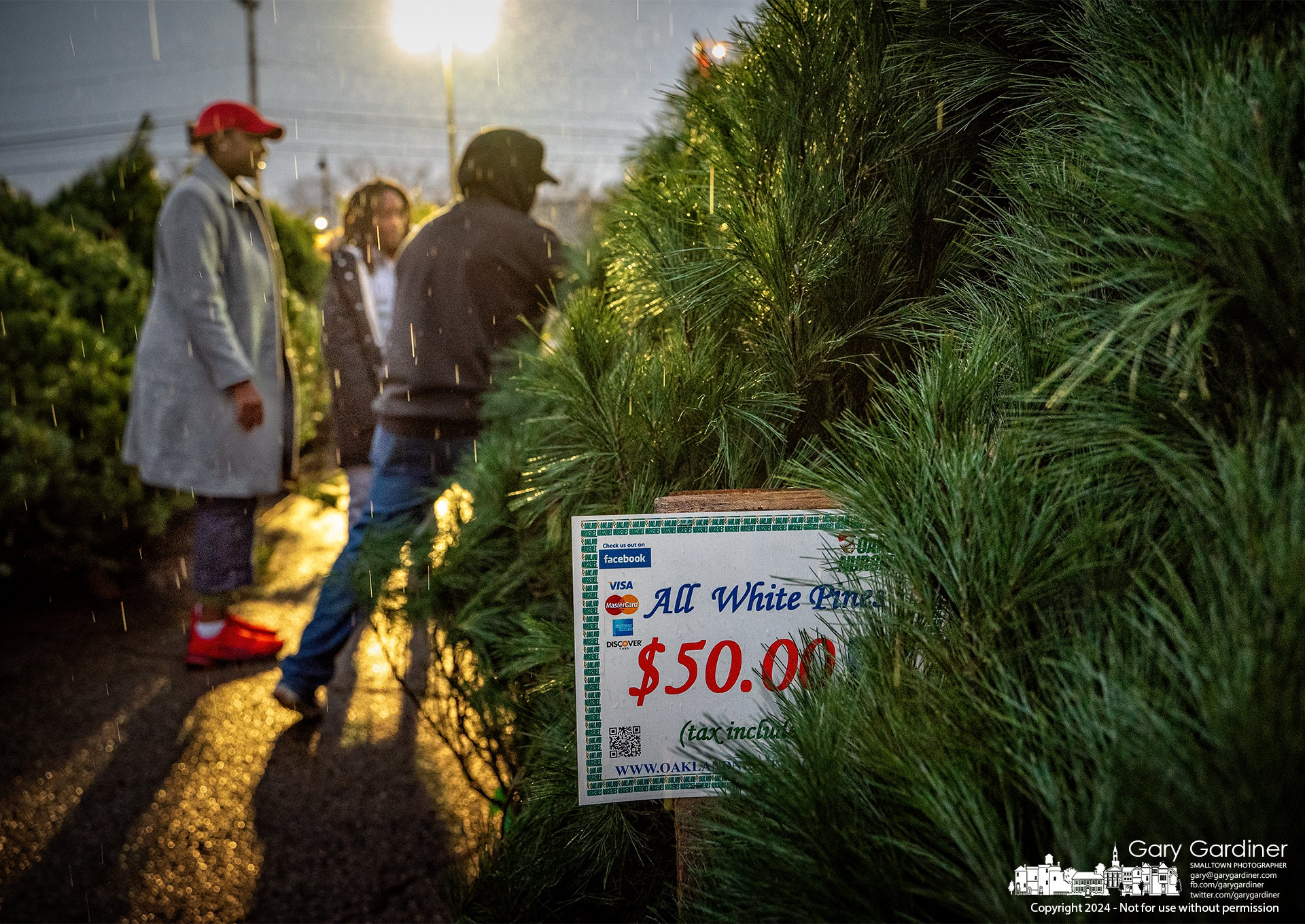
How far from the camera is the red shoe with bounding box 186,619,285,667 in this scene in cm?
355

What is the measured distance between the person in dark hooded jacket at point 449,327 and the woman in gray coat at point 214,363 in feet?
2.40

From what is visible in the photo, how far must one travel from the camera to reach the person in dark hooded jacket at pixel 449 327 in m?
2.79

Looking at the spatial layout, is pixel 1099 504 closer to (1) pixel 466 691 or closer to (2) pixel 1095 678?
(2) pixel 1095 678

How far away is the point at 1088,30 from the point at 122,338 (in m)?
5.50

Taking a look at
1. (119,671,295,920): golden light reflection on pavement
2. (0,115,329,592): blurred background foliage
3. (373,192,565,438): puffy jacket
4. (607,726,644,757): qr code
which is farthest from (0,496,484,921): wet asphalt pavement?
(373,192,565,438): puffy jacket

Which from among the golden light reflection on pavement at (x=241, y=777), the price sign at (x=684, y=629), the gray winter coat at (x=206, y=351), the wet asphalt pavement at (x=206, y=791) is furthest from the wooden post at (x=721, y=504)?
the gray winter coat at (x=206, y=351)

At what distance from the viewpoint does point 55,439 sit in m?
4.03

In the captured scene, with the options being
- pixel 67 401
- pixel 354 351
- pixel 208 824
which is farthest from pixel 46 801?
pixel 67 401

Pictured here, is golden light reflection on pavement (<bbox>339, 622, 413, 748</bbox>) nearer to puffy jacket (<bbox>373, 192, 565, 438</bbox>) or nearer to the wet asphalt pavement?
the wet asphalt pavement

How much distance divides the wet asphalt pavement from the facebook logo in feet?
2.53

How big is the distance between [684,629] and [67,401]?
4.53m

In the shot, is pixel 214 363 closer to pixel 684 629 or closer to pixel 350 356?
pixel 350 356

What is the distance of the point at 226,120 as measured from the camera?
11.0ft

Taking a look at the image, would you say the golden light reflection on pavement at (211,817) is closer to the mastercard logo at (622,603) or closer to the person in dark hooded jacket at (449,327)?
the person in dark hooded jacket at (449,327)
